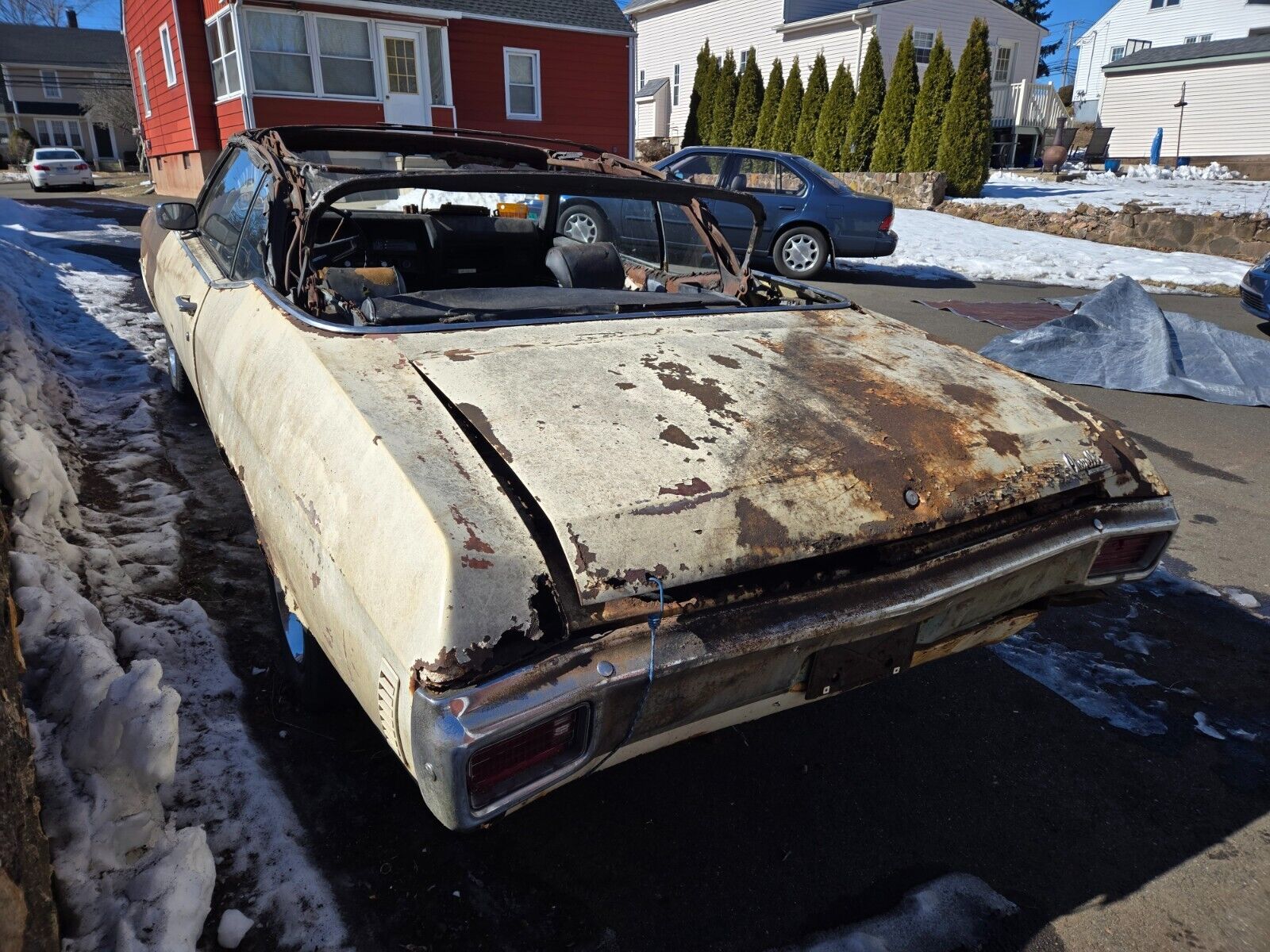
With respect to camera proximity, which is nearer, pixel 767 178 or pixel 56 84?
pixel 767 178

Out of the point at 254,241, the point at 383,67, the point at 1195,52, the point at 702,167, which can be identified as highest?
the point at 1195,52

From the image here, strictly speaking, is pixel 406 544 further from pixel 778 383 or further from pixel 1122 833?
pixel 1122 833

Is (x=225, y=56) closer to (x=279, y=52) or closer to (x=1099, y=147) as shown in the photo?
(x=279, y=52)

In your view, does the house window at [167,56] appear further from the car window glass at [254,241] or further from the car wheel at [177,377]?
the car window glass at [254,241]

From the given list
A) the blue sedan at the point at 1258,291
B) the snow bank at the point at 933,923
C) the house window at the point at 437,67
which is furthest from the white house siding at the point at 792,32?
the snow bank at the point at 933,923

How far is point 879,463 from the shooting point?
6.24 ft

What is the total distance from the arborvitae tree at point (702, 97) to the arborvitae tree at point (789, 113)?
2.66 meters

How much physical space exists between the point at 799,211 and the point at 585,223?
280 inches

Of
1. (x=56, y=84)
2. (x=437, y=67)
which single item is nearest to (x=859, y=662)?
(x=437, y=67)

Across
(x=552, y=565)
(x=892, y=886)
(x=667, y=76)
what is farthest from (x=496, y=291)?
(x=667, y=76)

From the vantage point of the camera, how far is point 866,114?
18250 mm

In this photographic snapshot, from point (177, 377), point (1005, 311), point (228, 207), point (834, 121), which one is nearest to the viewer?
point (228, 207)

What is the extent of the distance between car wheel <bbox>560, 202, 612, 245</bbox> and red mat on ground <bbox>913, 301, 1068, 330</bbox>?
209 inches

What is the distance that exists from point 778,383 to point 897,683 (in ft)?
3.88
